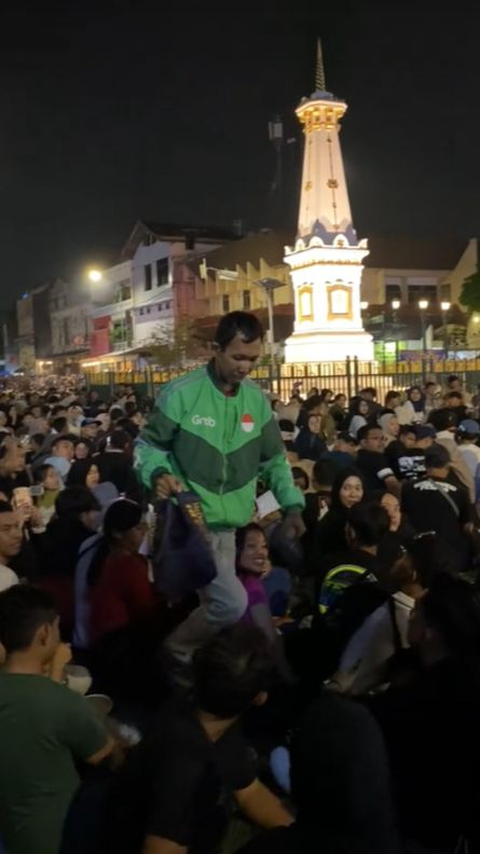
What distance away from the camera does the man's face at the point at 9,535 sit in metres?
5.27

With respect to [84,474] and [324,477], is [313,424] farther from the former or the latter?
[84,474]

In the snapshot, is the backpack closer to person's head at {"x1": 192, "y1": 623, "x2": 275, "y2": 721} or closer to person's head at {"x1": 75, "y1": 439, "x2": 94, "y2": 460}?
person's head at {"x1": 192, "y1": 623, "x2": 275, "y2": 721}

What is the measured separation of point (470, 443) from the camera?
9266mm

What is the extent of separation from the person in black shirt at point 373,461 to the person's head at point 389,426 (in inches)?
61.5

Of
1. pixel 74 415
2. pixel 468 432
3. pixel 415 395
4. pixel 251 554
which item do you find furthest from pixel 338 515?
pixel 415 395

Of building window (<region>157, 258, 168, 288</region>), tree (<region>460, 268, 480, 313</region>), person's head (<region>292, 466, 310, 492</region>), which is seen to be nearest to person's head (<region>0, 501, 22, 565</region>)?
person's head (<region>292, 466, 310, 492</region>)

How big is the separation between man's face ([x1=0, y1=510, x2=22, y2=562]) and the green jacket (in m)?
1.45

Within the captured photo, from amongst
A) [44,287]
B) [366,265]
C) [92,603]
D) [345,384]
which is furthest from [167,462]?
[44,287]

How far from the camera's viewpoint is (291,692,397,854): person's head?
217 centimetres

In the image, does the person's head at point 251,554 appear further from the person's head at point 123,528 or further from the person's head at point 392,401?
the person's head at point 392,401

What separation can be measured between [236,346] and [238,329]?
8 cm

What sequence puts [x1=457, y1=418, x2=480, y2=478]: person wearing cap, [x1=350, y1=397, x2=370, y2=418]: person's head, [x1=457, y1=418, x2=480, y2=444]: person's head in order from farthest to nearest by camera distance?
[x1=350, y1=397, x2=370, y2=418]: person's head < [x1=457, y1=418, x2=480, y2=444]: person's head < [x1=457, y1=418, x2=480, y2=478]: person wearing cap

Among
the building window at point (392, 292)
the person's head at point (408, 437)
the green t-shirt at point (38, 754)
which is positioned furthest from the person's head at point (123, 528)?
the building window at point (392, 292)

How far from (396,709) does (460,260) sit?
52.2 meters
